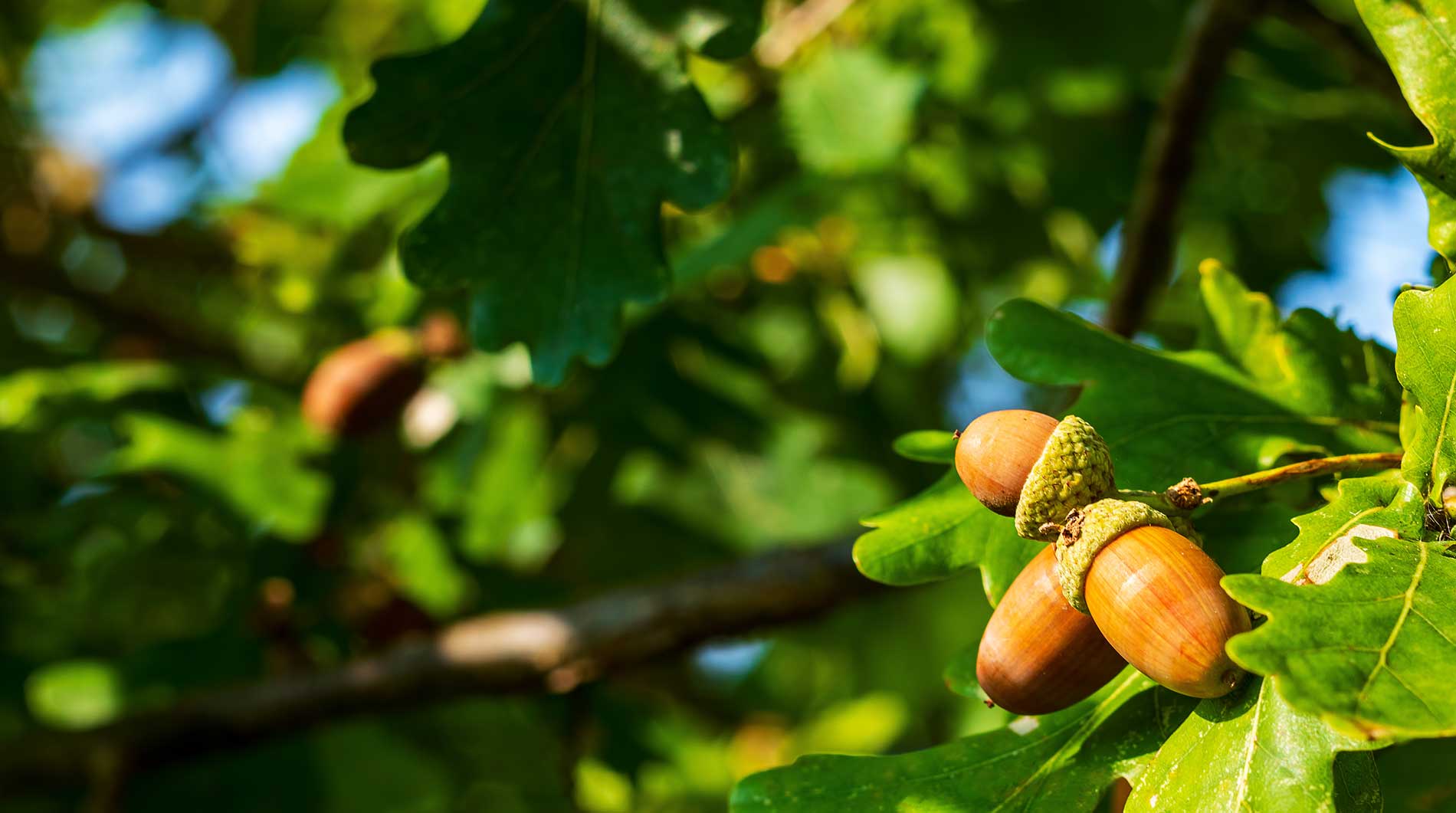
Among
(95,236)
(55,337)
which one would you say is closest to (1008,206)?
(95,236)

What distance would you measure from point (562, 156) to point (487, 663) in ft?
3.26

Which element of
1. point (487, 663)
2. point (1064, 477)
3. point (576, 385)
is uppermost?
point (1064, 477)

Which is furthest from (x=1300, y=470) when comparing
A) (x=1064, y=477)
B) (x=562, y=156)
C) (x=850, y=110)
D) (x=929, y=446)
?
(x=850, y=110)

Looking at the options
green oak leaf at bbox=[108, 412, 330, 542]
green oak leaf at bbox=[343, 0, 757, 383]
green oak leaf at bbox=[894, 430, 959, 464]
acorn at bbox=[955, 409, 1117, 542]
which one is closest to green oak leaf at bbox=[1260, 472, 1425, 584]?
acorn at bbox=[955, 409, 1117, 542]

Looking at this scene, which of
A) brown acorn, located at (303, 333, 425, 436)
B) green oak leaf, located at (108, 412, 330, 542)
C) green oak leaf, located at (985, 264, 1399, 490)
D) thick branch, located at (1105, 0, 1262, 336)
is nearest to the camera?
green oak leaf, located at (985, 264, 1399, 490)

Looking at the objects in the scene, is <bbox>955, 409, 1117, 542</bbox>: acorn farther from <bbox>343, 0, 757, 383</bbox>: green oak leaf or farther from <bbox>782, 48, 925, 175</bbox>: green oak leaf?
<bbox>782, 48, 925, 175</bbox>: green oak leaf

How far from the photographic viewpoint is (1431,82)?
86 cm

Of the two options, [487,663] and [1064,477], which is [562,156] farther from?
[487,663]

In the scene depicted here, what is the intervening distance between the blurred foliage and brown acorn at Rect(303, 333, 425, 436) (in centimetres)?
5

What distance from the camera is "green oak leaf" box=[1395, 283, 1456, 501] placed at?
30.6 inches

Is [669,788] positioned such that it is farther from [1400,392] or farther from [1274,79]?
[1400,392]

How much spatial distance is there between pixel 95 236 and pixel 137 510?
4.22ft

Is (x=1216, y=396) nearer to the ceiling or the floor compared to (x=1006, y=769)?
nearer to the ceiling

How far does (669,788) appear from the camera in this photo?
9.10 feet
